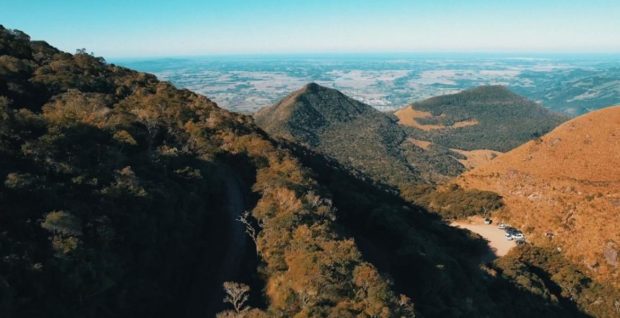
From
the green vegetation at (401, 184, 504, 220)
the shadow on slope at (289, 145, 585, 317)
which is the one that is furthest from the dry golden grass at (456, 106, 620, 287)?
the shadow on slope at (289, 145, 585, 317)

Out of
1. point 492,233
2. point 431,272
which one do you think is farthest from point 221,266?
point 492,233

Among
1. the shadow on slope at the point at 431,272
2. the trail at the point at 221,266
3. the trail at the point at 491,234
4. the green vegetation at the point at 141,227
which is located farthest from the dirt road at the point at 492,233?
the trail at the point at 221,266

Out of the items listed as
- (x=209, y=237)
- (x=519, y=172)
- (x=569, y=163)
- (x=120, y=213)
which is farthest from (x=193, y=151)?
(x=569, y=163)

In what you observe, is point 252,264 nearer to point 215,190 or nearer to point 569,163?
point 215,190

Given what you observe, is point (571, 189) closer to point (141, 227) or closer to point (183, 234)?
point (183, 234)

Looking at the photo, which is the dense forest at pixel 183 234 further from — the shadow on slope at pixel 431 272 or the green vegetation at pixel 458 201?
the green vegetation at pixel 458 201
